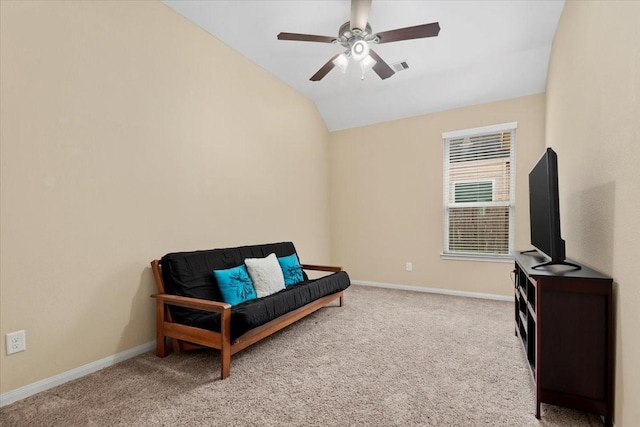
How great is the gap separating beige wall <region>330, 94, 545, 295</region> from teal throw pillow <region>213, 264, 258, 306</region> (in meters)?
2.56

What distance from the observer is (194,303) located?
7.27ft

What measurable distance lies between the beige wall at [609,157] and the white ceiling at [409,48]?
0.67 m

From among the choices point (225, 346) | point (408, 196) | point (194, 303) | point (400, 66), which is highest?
point (400, 66)

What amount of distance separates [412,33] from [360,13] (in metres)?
0.43

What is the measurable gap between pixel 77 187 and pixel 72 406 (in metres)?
1.36

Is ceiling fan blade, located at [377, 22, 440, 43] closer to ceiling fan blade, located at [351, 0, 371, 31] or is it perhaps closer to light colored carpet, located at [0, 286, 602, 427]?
ceiling fan blade, located at [351, 0, 371, 31]

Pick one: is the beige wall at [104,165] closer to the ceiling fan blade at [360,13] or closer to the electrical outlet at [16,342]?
the electrical outlet at [16,342]

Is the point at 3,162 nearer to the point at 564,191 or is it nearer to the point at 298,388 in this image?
the point at 298,388

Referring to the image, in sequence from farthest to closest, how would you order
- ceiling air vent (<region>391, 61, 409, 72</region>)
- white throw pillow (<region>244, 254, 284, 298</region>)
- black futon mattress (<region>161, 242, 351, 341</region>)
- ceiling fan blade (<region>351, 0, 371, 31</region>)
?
ceiling air vent (<region>391, 61, 409, 72</region>) < white throw pillow (<region>244, 254, 284, 298</region>) < ceiling fan blade (<region>351, 0, 371, 31</region>) < black futon mattress (<region>161, 242, 351, 341</region>)

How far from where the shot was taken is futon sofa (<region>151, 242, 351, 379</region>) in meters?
2.16

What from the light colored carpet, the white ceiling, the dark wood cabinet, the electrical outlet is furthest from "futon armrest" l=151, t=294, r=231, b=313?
the white ceiling

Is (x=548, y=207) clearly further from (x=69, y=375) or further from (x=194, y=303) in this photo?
(x=69, y=375)

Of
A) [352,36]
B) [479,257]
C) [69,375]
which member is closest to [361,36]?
[352,36]

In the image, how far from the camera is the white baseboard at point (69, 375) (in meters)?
1.82
